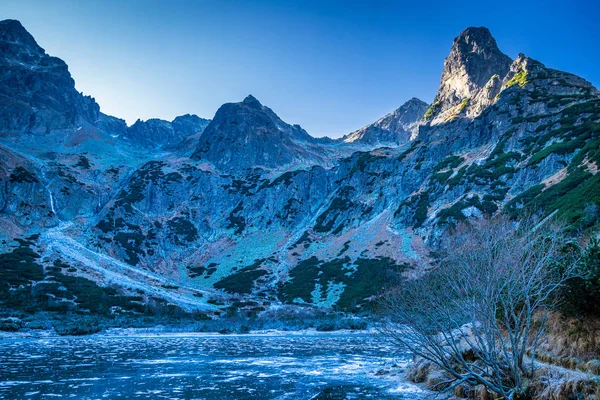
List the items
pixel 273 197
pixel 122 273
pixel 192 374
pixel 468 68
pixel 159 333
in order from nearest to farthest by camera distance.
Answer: pixel 192 374 < pixel 159 333 < pixel 122 273 < pixel 273 197 < pixel 468 68

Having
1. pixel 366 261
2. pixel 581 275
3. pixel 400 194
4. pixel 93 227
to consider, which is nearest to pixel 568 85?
pixel 400 194

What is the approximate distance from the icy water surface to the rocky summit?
28.7 m

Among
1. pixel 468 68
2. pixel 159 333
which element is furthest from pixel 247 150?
pixel 159 333

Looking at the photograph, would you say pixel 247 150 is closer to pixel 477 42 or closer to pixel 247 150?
pixel 247 150

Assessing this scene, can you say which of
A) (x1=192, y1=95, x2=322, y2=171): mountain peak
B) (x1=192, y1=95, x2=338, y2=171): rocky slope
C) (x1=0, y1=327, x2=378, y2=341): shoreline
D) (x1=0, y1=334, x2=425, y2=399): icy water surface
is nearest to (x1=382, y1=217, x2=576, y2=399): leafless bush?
(x1=0, y1=334, x2=425, y2=399): icy water surface

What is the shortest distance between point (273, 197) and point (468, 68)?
103m

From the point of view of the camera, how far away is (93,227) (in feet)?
403

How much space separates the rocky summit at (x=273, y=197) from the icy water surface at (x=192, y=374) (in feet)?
94.3

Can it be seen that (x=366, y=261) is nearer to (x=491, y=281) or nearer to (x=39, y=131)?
(x=491, y=281)

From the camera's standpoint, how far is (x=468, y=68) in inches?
6407

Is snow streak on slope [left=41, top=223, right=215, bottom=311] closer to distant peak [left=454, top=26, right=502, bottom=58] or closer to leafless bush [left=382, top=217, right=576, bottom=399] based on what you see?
leafless bush [left=382, top=217, right=576, bottom=399]

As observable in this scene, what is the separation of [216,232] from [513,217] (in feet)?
341

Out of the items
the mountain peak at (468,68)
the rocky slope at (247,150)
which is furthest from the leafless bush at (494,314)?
the rocky slope at (247,150)

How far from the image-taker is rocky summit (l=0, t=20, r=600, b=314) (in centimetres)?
8200
